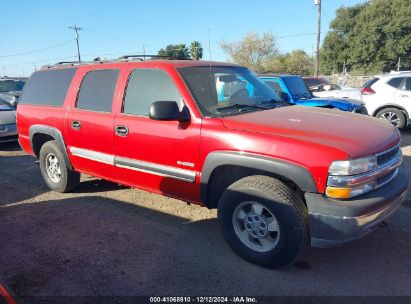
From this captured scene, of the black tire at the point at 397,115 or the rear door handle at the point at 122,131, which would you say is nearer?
the rear door handle at the point at 122,131

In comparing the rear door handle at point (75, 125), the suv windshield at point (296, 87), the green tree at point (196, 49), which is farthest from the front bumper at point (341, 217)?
the green tree at point (196, 49)

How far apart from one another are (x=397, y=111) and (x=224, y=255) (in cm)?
839

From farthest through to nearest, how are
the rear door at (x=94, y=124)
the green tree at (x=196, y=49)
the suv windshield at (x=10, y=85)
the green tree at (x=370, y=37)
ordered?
1. the green tree at (x=196, y=49)
2. the green tree at (x=370, y=37)
3. the suv windshield at (x=10, y=85)
4. the rear door at (x=94, y=124)

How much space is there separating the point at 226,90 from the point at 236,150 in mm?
1145

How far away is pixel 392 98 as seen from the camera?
995cm

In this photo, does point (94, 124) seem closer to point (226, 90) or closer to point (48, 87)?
point (48, 87)

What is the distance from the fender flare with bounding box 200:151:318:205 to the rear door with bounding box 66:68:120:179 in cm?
143

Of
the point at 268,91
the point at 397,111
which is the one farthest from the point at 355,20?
the point at 268,91

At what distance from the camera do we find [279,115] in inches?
148

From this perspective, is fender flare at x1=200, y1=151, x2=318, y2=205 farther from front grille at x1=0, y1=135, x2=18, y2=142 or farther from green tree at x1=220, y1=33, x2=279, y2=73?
green tree at x1=220, y1=33, x2=279, y2=73

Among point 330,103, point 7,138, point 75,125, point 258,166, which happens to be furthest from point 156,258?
point 7,138

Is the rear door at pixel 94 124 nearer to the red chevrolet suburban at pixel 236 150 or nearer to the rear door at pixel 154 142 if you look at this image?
the red chevrolet suburban at pixel 236 150

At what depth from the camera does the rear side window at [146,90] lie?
395cm

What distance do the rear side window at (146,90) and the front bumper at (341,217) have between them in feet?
5.87
